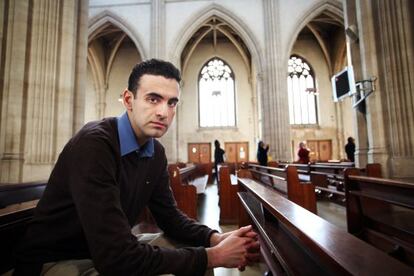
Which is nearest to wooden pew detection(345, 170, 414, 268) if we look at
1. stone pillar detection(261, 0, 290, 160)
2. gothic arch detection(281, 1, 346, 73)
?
stone pillar detection(261, 0, 290, 160)

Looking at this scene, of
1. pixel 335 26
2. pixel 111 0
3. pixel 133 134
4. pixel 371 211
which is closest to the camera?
pixel 133 134

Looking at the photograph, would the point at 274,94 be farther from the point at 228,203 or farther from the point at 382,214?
the point at 382,214

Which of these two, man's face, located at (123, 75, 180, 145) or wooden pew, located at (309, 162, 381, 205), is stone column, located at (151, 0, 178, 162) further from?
man's face, located at (123, 75, 180, 145)

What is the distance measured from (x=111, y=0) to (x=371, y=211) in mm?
12537

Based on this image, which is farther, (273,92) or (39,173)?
(273,92)

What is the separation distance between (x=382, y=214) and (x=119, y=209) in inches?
94.1

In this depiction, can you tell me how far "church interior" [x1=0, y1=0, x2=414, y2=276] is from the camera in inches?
72.4

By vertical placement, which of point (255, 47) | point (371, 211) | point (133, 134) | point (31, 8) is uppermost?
point (255, 47)

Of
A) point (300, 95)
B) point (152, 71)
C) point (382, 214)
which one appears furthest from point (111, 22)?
point (382, 214)

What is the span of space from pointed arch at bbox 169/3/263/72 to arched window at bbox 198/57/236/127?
14.0 feet

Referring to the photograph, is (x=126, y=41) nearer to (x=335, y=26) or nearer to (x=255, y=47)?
(x=255, y=47)

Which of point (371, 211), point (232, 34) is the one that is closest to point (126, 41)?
point (232, 34)

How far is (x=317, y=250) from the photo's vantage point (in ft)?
2.49

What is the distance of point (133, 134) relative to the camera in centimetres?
109
